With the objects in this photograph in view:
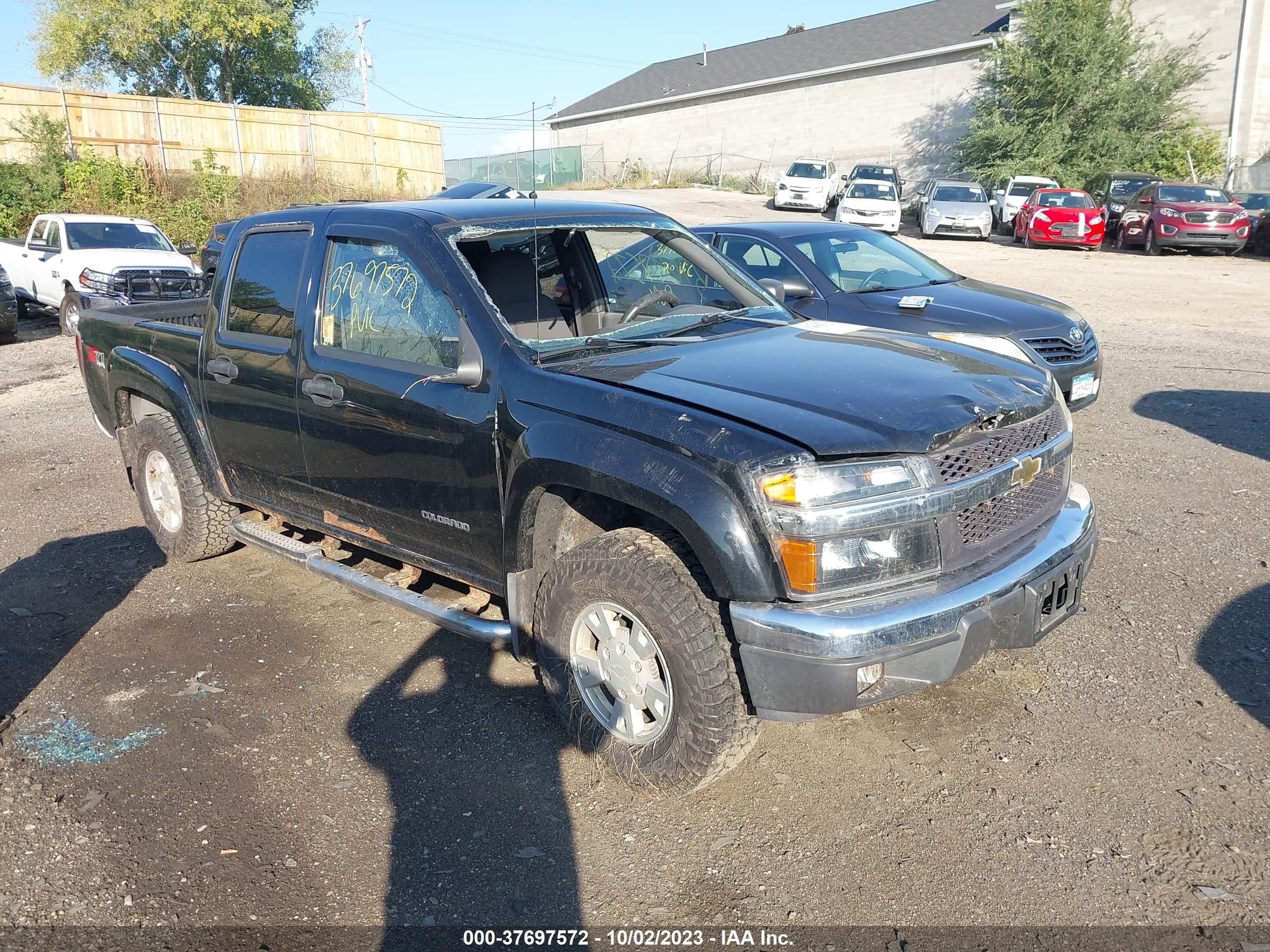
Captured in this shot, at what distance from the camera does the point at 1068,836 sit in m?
3.19

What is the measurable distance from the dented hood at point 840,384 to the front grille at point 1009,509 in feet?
0.85

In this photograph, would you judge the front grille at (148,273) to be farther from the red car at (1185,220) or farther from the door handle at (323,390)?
the red car at (1185,220)

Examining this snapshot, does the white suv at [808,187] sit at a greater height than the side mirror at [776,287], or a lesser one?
greater

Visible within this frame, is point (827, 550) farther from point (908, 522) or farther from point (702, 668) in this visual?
point (702, 668)

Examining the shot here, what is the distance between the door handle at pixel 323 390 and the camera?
169 inches

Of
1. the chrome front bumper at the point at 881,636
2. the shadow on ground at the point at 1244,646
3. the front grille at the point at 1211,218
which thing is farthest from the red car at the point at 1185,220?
the chrome front bumper at the point at 881,636

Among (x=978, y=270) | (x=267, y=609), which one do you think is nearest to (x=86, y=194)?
(x=978, y=270)

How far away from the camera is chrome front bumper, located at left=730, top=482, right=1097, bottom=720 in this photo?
297cm

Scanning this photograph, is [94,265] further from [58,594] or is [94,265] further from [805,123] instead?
[805,123]

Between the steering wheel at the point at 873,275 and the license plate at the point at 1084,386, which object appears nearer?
the license plate at the point at 1084,386

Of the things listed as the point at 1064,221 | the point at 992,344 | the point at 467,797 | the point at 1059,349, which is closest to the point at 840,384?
the point at 992,344

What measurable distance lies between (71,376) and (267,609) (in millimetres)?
8920

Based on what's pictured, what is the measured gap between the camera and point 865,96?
4109 cm

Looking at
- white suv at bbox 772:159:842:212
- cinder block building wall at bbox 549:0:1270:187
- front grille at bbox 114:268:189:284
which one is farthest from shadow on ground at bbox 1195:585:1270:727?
cinder block building wall at bbox 549:0:1270:187
